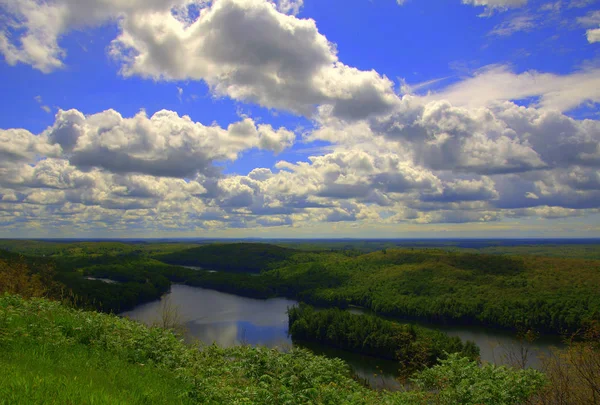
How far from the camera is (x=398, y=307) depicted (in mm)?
79938

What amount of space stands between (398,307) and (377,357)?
3178 cm

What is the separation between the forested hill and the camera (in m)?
168

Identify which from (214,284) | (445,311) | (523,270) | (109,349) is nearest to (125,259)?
(214,284)

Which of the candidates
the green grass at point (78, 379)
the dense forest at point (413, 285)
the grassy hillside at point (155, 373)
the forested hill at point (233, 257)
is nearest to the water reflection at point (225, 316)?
the dense forest at point (413, 285)

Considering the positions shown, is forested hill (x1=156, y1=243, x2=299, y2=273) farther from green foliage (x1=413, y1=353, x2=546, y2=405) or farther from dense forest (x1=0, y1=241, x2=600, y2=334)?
green foliage (x1=413, y1=353, x2=546, y2=405)

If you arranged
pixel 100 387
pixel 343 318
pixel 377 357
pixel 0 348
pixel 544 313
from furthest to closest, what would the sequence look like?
pixel 544 313 < pixel 343 318 < pixel 377 357 < pixel 0 348 < pixel 100 387

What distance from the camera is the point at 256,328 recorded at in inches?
2451

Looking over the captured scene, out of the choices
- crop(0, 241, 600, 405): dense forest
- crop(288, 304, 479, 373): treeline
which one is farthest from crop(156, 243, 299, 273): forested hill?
crop(288, 304, 479, 373): treeline

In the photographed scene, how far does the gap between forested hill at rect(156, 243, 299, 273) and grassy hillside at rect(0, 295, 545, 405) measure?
147759mm

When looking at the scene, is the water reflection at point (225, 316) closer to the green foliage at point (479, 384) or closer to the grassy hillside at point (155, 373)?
the green foliage at point (479, 384)

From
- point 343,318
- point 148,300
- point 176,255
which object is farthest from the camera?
point 176,255

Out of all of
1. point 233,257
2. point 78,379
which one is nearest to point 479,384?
point 78,379

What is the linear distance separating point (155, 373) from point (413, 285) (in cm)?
9224

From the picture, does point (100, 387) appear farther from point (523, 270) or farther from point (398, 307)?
point (523, 270)
